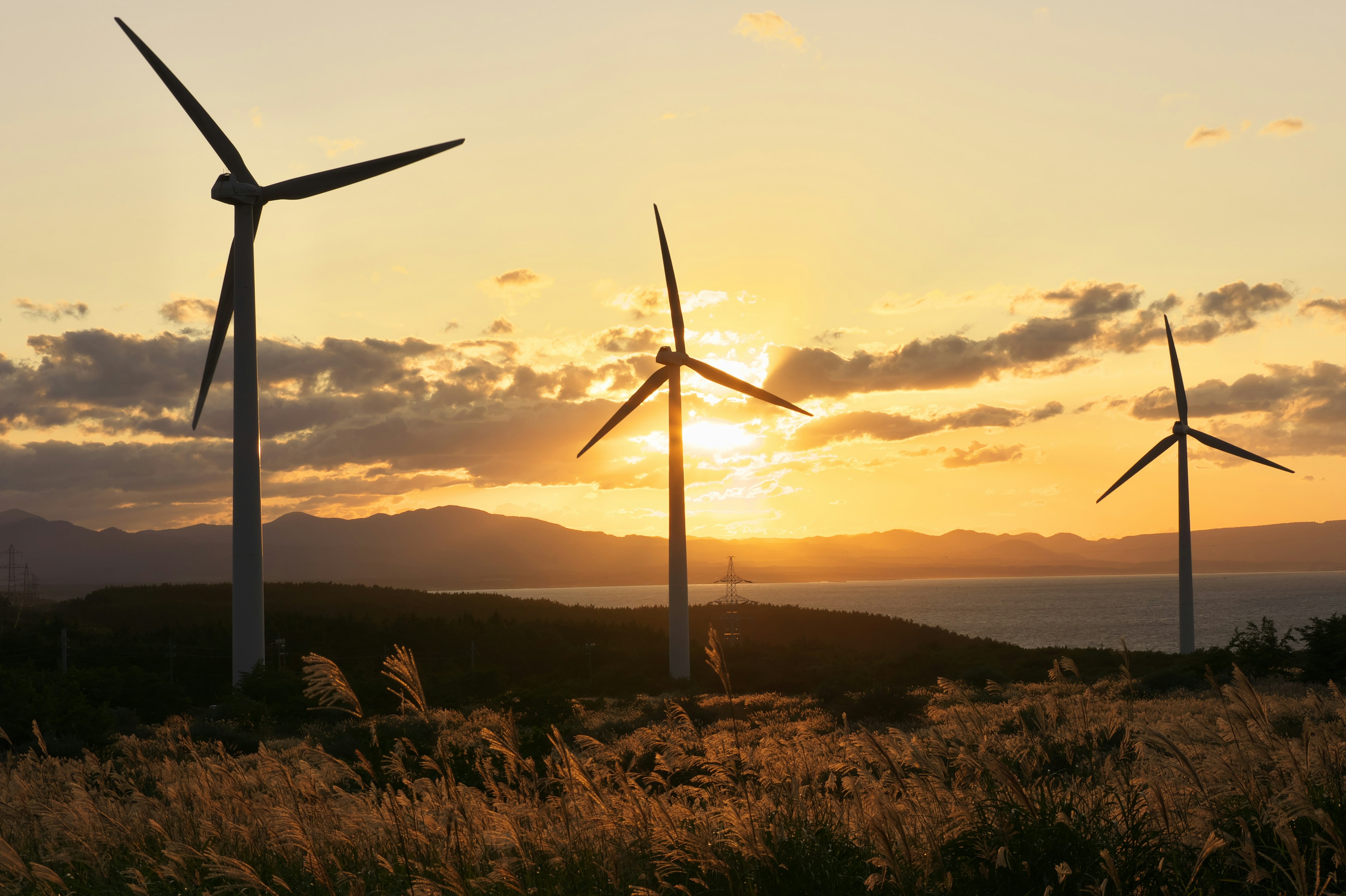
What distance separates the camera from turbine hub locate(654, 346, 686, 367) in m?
41.3

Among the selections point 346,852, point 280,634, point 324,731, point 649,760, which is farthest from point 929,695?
point 280,634

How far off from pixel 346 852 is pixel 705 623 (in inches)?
2543

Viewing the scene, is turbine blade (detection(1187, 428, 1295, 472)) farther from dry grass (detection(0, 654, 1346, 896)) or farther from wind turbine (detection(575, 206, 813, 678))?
dry grass (detection(0, 654, 1346, 896))

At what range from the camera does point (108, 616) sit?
7081cm

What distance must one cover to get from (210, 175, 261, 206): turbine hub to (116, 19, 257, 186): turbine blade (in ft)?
0.86

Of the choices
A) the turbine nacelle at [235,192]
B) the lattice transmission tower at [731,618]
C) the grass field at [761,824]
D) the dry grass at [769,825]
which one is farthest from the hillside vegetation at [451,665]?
the turbine nacelle at [235,192]

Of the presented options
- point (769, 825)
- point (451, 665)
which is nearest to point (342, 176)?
point (451, 665)

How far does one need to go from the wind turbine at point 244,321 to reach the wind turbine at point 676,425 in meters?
12.3

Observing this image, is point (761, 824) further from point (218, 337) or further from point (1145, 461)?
point (1145, 461)

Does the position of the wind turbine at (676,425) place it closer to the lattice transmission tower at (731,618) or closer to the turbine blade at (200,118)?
the lattice transmission tower at (731,618)

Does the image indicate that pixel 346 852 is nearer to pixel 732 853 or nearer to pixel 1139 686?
pixel 732 853

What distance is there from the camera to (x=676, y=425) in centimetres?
4025

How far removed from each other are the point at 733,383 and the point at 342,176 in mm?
18614

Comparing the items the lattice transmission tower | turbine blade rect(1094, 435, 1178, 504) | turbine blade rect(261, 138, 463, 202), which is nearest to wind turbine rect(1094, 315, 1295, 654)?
turbine blade rect(1094, 435, 1178, 504)
